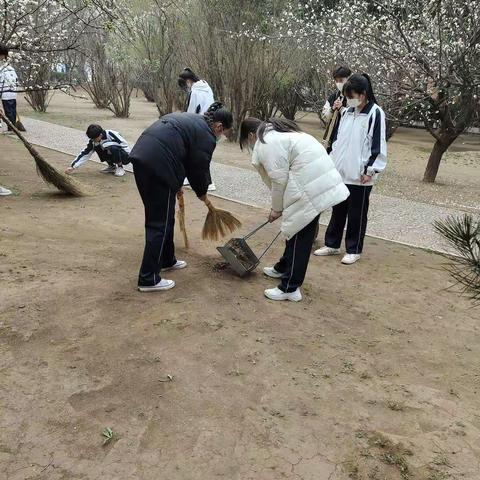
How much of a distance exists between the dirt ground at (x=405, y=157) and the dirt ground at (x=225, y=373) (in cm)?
388

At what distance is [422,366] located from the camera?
3.05m

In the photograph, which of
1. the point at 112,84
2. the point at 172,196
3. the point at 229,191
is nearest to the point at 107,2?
the point at 229,191

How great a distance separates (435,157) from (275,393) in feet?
24.1

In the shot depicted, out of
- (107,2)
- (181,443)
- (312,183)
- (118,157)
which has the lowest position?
(181,443)

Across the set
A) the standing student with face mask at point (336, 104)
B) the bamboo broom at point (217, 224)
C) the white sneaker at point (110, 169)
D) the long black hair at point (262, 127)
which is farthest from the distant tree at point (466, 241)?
the white sneaker at point (110, 169)

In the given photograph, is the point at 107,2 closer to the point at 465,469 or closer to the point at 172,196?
the point at 172,196

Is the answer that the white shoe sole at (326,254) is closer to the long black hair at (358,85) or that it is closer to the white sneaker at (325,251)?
the white sneaker at (325,251)

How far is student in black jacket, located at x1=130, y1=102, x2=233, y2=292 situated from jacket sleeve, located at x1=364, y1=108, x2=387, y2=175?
1.43 metres

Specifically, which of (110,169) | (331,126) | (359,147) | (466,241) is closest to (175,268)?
(359,147)

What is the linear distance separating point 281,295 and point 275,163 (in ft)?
3.25

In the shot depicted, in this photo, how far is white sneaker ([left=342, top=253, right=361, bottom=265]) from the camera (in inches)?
183

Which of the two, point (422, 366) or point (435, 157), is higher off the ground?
point (435, 157)

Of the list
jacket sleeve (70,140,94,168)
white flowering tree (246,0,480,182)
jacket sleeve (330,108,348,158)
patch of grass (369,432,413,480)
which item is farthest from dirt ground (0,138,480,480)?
white flowering tree (246,0,480,182)

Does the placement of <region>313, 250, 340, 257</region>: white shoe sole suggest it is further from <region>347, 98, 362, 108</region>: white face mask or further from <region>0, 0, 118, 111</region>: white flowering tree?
<region>0, 0, 118, 111</region>: white flowering tree
